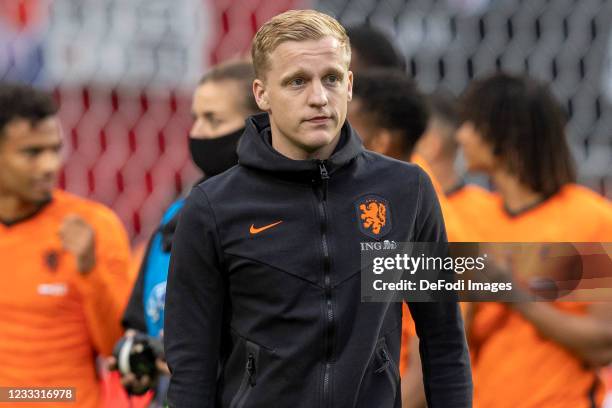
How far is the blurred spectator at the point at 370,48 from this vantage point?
10.0 ft

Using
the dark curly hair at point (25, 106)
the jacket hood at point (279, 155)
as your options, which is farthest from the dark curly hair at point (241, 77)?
the dark curly hair at point (25, 106)

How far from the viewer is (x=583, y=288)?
2.58 m

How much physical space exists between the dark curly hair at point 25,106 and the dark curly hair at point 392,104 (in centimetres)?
88

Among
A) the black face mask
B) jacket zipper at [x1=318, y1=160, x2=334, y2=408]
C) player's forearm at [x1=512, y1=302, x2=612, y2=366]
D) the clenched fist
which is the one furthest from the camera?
the clenched fist

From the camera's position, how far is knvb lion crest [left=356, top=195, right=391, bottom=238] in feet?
5.49

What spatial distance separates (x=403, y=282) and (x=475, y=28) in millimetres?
2384

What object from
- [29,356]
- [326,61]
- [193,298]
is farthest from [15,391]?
[326,61]

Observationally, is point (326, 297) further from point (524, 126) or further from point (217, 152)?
point (524, 126)

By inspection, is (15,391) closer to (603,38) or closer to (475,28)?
(475,28)

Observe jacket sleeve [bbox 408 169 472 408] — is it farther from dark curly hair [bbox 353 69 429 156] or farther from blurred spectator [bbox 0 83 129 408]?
blurred spectator [bbox 0 83 129 408]

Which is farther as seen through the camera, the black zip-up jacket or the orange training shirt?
the orange training shirt

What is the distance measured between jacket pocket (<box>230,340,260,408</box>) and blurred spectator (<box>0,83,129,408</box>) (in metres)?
1.32

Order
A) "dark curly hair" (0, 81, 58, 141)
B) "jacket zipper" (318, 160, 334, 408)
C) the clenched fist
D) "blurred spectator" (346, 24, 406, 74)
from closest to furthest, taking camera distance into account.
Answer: "jacket zipper" (318, 160, 334, 408), the clenched fist, "blurred spectator" (346, 24, 406, 74), "dark curly hair" (0, 81, 58, 141)

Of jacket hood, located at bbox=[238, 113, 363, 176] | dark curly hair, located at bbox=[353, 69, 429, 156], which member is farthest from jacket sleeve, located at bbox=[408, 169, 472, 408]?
dark curly hair, located at bbox=[353, 69, 429, 156]
